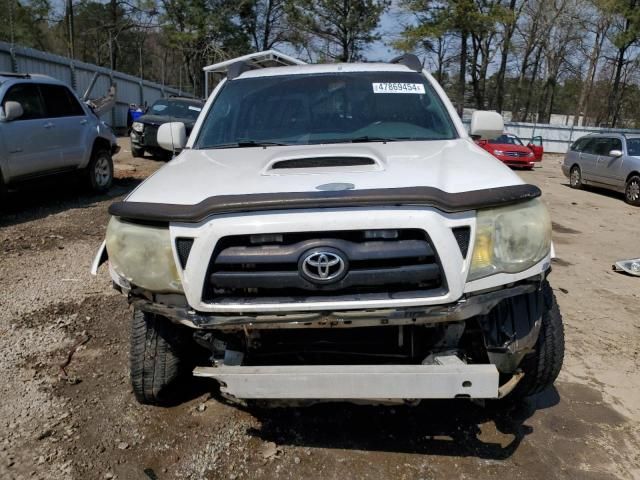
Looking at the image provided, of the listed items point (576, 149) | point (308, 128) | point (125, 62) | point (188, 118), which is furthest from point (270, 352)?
point (125, 62)

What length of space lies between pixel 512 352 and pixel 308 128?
6.07 ft

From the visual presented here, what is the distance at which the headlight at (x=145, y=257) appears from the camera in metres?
2.30

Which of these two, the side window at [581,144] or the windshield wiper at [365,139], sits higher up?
the windshield wiper at [365,139]

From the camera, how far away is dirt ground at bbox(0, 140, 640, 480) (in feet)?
8.53

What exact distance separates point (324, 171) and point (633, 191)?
12.2 metres

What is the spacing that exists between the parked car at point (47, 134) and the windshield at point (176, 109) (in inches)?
197

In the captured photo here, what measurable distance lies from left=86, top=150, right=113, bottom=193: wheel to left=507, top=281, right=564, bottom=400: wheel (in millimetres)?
8039

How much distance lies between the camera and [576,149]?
15.5m

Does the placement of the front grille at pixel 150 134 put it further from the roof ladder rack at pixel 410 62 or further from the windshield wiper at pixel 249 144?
the windshield wiper at pixel 249 144

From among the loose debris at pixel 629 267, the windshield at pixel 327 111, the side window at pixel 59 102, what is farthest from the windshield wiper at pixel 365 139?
the side window at pixel 59 102

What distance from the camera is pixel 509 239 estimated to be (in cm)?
230

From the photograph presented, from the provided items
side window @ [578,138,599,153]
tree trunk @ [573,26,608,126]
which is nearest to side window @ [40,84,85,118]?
side window @ [578,138,599,153]

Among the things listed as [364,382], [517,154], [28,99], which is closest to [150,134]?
[28,99]

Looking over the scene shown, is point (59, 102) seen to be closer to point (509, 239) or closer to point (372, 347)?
point (372, 347)
